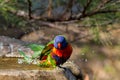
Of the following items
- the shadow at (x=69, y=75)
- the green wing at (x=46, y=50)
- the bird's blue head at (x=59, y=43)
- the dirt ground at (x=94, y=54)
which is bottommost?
the dirt ground at (x=94, y=54)

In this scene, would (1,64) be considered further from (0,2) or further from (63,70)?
(0,2)

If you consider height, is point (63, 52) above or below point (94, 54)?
above

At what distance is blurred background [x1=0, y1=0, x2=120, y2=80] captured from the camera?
356 cm

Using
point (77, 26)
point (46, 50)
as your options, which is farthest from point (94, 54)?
point (46, 50)

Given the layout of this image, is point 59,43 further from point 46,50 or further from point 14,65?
point 14,65

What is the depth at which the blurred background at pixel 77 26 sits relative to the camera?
3.56 metres

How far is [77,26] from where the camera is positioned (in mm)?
3898

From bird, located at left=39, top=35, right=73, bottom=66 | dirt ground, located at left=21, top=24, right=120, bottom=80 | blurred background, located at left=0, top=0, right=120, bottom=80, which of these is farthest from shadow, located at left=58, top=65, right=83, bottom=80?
dirt ground, located at left=21, top=24, right=120, bottom=80

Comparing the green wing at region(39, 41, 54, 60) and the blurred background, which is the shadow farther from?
the blurred background

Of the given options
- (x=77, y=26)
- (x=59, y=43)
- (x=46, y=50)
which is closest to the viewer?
(x=59, y=43)

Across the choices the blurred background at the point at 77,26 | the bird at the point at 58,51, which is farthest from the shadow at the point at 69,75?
the blurred background at the point at 77,26

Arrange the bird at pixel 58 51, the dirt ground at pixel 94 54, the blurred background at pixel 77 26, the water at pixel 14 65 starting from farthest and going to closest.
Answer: the dirt ground at pixel 94 54 < the blurred background at pixel 77 26 < the bird at pixel 58 51 < the water at pixel 14 65

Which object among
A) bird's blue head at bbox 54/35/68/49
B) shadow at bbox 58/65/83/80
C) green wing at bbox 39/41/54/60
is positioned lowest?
Result: shadow at bbox 58/65/83/80

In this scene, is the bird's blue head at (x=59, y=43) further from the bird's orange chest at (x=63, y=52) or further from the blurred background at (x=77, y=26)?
the blurred background at (x=77, y=26)
